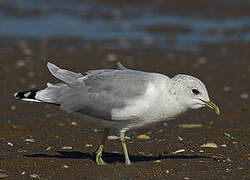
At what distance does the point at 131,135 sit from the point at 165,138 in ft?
1.61

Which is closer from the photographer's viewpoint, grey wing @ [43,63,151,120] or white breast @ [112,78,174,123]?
white breast @ [112,78,174,123]

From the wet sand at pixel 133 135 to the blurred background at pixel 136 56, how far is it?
16 millimetres

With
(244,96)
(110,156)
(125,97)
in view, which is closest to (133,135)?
(110,156)

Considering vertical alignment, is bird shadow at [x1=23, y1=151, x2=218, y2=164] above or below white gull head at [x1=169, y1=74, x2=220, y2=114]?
below

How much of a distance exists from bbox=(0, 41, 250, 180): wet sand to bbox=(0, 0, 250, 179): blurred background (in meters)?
0.02

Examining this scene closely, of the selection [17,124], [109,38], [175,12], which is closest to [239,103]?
[17,124]

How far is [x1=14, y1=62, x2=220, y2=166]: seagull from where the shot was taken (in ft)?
22.3

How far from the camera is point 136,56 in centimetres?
1526

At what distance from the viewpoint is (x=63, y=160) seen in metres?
7.52

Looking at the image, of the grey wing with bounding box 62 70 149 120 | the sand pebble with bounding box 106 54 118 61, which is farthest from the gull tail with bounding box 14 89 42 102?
the sand pebble with bounding box 106 54 118 61

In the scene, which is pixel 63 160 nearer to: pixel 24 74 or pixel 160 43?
pixel 24 74

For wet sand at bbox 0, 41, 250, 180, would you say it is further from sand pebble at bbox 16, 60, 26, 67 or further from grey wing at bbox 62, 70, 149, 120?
grey wing at bbox 62, 70, 149, 120

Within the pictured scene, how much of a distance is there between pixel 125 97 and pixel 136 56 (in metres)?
8.35

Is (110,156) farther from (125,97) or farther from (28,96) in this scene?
(28,96)
